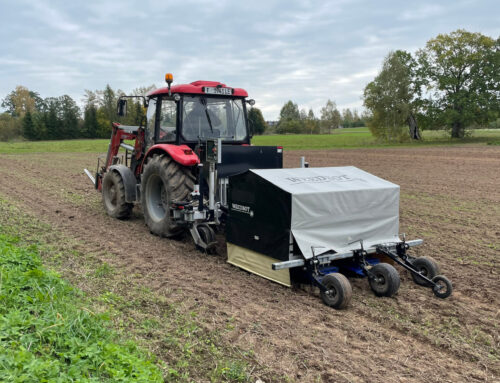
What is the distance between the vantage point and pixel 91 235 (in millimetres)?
7195

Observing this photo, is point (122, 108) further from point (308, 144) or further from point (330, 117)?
point (330, 117)

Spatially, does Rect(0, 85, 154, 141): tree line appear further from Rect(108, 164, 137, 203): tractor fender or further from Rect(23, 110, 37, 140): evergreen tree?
Rect(108, 164, 137, 203): tractor fender

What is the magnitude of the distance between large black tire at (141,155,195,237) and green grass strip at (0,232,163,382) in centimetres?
276

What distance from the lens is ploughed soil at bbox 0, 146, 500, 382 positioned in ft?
11.3

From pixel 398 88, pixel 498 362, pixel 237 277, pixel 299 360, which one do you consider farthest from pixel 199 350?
pixel 398 88

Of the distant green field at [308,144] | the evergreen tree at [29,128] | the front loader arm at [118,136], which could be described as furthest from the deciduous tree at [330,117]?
the front loader arm at [118,136]

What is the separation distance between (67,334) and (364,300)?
2946 mm

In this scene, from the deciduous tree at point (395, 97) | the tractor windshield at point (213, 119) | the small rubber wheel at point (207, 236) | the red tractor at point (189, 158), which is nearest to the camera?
the small rubber wheel at point (207, 236)

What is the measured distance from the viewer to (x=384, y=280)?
4.75m

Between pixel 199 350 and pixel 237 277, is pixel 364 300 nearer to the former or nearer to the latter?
pixel 237 277

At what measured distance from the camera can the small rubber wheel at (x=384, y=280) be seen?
4.66 metres

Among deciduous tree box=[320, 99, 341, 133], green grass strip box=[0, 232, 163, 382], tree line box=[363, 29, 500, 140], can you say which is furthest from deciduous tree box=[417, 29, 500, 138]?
green grass strip box=[0, 232, 163, 382]

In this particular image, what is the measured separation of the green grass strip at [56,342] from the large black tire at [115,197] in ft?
13.7

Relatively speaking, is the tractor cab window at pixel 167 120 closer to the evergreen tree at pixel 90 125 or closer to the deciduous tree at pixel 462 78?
the deciduous tree at pixel 462 78
